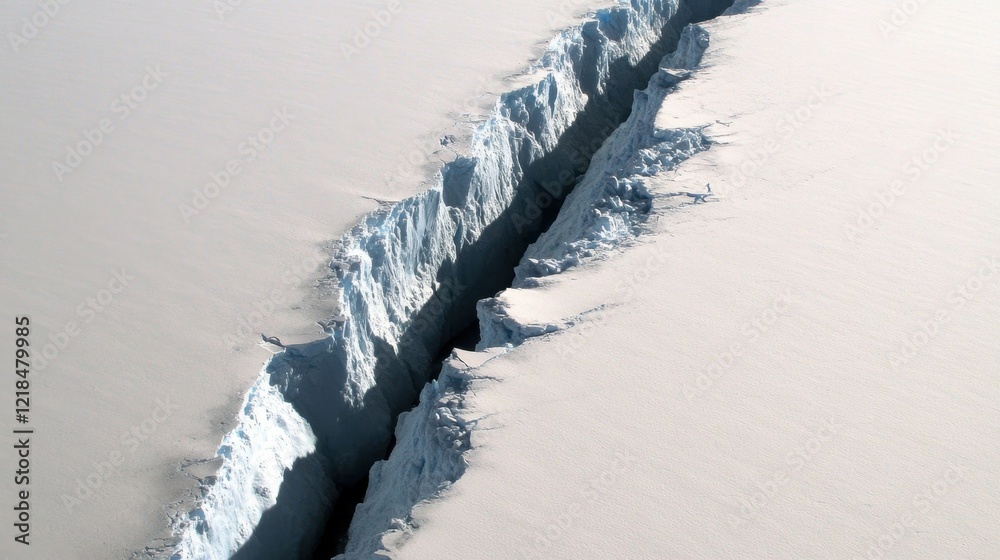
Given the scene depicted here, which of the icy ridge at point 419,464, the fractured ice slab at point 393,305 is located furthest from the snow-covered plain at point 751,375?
the fractured ice slab at point 393,305

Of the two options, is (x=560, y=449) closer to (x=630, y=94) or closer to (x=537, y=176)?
(x=537, y=176)

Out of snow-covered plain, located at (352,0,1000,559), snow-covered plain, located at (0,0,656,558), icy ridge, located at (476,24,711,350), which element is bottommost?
snow-covered plain, located at (352,0,1000,559)

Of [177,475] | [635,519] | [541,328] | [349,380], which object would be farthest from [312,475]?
[635,519]

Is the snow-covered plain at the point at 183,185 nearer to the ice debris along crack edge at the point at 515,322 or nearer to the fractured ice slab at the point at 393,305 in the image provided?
the fractured ice slab at the point at 393,305

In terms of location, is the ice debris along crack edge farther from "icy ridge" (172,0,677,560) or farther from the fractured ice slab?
"icy ridge" (172,0,677,560)

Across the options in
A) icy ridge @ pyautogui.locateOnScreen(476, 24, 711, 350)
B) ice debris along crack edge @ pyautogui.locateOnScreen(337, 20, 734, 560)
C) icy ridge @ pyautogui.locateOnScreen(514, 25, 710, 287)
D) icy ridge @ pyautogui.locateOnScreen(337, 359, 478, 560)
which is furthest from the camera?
icy ridge @ pyautogui.locateOnScreen(514, 25, 710, 287)

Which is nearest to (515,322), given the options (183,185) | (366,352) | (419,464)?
(419,464)

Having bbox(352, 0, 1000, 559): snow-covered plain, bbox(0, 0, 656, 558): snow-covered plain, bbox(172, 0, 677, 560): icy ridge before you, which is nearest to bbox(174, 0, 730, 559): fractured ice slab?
bbox(172, 0, 677, 560): icy ridge
